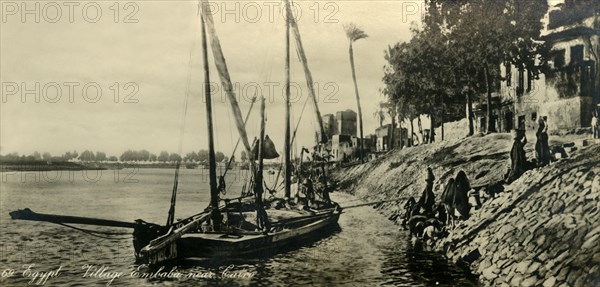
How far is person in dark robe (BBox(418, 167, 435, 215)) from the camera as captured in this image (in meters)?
12.8

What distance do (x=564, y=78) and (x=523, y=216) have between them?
6439 millimetres

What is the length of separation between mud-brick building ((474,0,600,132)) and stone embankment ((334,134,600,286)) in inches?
74.1

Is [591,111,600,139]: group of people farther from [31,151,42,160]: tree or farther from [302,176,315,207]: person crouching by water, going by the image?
[31,151,42,160]: tree

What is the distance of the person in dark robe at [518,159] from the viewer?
11789 mm

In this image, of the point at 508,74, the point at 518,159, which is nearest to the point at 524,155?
the point at 518,159

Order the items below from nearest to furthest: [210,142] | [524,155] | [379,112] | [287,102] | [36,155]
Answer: [36,155] → [210,142] → [524,155] → [287,102] → [379,112]

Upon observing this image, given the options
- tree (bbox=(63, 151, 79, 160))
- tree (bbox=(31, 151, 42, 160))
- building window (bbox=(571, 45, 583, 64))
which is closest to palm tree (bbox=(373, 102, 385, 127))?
building window (bbox=(571, 45, 583, 64))

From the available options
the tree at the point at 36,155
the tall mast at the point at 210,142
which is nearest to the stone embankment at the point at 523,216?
the tall mast at the point at 210,142

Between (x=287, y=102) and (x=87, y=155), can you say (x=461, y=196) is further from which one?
(x=87, y=155)

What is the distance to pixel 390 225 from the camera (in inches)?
605

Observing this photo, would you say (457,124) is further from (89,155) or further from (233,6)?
(89,155)

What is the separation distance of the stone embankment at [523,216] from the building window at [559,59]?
2765 mm

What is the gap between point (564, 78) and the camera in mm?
14477

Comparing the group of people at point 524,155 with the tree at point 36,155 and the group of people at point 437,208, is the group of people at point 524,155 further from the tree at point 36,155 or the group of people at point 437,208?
the tree at point 36,155
